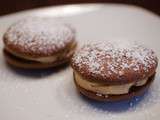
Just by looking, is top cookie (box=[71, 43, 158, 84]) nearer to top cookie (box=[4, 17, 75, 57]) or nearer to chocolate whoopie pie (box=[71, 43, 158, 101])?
chocolate whoopie pie (box=[71, 43, 158, 101])

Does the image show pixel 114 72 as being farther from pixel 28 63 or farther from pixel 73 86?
pixel 28 63

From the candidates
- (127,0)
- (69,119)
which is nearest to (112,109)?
(69,119)

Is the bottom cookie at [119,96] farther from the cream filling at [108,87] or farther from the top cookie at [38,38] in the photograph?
the top cookie at [38,38]

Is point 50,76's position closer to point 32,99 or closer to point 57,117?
point 32,99

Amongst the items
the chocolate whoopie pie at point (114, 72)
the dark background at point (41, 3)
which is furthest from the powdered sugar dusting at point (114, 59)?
the dark background at point (41, 3)

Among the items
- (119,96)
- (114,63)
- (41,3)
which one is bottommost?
(41,3)

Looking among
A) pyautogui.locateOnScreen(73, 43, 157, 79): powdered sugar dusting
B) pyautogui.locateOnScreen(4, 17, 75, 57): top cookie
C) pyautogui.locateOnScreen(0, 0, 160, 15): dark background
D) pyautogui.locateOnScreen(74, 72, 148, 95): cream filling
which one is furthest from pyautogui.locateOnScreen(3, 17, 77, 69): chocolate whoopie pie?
pyautogui.locateOnScreen(0, 0, 160, 15): dark background

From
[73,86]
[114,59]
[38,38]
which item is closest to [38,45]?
[38,38]
